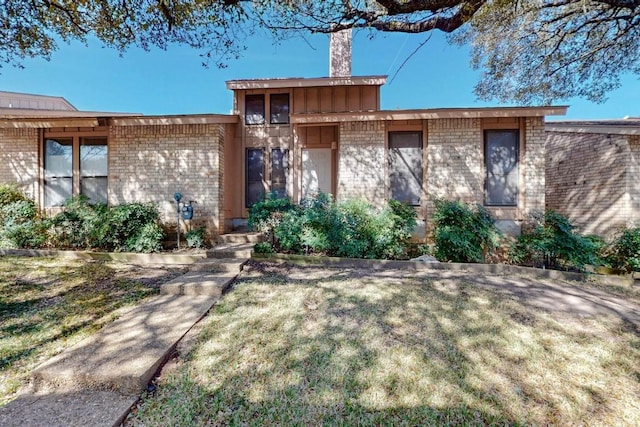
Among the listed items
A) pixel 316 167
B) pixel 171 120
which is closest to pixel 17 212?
pixel 171 120

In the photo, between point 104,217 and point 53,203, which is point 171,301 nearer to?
point 104,217

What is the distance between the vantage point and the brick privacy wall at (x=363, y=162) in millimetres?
7461

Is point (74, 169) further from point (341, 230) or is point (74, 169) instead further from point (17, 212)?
point (341, 230)

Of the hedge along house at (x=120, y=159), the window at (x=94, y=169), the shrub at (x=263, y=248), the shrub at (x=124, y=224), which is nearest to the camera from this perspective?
the shrub at (x=263, y=248)

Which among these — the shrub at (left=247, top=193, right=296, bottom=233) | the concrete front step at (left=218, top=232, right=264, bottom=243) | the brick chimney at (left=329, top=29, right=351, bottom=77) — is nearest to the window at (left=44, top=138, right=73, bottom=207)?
the concrete front step at (left=218, top=232, right=264, bottom=243)

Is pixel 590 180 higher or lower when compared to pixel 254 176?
lower

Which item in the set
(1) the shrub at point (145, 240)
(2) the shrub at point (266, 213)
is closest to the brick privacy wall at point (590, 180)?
(2) the shrub at point (266, 213)

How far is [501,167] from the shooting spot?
714 centimetres

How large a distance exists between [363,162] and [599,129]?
6550 mm

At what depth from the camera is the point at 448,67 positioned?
1212cm

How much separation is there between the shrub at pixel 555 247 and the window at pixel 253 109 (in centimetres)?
780

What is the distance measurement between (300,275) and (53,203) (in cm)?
764

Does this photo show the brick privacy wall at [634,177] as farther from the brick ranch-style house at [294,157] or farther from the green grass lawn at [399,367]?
the green grass lawn at [399,367]

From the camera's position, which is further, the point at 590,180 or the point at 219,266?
the point at 590,180
